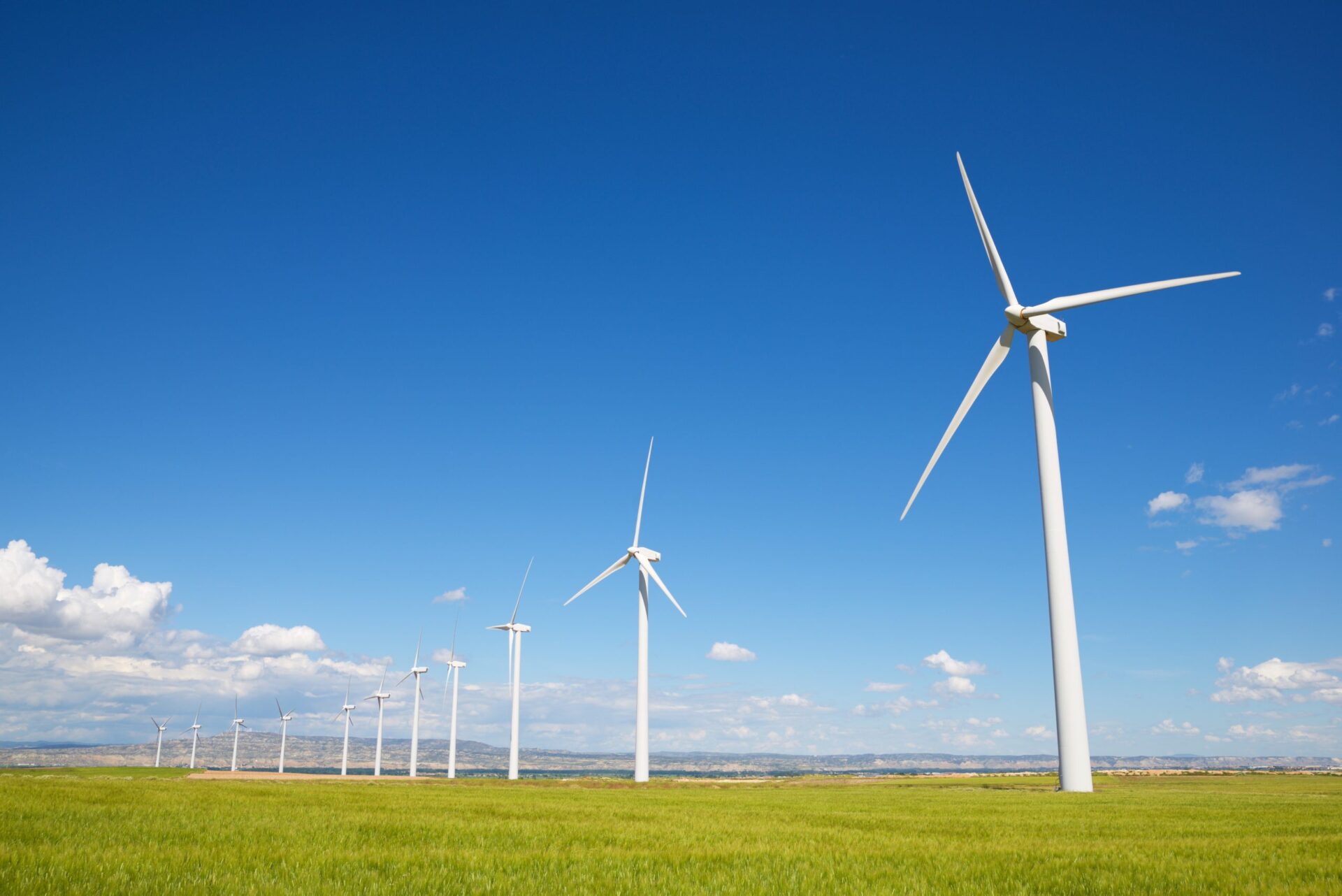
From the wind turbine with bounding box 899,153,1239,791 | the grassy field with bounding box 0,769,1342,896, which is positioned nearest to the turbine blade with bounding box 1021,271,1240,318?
the wind turbine with bounding box 899,153,1239,791

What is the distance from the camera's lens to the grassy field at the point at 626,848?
11.3 meters

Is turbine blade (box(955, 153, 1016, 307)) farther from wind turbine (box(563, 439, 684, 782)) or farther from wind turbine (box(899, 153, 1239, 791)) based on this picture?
wind turbine (box(563, 439, 684, 782))

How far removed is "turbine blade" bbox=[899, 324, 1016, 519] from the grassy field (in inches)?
920

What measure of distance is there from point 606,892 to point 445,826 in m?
9.69

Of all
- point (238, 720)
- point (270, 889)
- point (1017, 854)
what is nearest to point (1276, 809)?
point (1017, 854)

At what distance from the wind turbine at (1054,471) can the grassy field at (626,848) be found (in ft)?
45.6

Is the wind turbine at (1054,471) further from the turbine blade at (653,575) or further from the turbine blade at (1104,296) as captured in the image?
the turbine blade at (653,575)

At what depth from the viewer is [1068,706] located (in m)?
43.4

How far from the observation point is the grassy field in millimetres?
11297

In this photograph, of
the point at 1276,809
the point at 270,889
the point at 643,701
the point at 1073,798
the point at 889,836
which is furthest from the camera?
the point at 643,701

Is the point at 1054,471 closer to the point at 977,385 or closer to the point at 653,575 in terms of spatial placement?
the point at 977,385

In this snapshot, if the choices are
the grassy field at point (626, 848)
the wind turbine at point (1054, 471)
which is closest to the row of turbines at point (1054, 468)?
the wind turbine at point (1054, 471)

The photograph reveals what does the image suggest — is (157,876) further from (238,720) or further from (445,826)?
(238,720)

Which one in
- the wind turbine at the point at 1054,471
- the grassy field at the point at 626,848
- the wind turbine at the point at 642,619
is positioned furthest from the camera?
the wind turbine at the point at 642,619
